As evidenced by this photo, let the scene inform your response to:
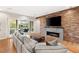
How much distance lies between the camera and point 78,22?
613 cm

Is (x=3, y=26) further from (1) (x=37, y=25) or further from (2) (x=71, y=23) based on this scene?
(2) (x=71, y=23)

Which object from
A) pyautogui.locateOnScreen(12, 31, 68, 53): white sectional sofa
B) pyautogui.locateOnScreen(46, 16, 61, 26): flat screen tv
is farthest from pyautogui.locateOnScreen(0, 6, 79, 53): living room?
pyautogui.locateOnScreen(12, 31, 68, 53): white sectional sofa

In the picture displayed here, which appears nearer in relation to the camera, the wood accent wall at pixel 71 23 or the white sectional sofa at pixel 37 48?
the white sectional sofa at pixel 37 48

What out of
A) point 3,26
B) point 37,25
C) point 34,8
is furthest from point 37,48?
point 37,25

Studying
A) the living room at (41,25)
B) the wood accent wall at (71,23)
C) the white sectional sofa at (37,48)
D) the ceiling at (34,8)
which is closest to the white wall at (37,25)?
the living room at (41,25)

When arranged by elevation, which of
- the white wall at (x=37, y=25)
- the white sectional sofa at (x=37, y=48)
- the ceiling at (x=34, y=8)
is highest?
the ceiling at (x=34, y=8)

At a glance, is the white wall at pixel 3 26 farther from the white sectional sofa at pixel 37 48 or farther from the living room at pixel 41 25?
the white sectional sofa at pixel 37 48

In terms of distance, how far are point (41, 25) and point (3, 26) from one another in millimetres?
3203

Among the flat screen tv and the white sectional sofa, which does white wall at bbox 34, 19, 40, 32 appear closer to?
the flat screen tv

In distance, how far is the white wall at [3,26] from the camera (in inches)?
386
